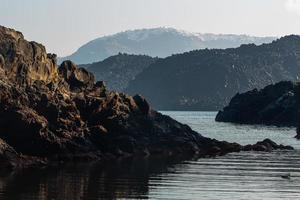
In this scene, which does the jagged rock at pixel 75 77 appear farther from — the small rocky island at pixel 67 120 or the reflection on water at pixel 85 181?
the reflection on water at pixel 85 181

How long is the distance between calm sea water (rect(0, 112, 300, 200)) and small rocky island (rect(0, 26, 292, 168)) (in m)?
4.35

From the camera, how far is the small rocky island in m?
76.3

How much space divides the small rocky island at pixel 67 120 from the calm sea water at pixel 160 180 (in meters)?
4.35

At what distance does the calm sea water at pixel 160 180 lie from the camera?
180 ft

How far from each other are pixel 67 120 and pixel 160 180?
21786mm

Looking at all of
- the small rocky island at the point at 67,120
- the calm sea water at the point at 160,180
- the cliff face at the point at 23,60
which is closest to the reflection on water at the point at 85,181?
the calm sea water at the point at 160,180

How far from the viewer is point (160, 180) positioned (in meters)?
64.5

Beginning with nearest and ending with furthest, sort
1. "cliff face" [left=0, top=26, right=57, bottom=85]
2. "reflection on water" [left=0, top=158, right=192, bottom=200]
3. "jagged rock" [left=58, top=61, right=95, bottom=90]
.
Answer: "reflection on water" [left=0, top=158, right=192, bottom=200] < "cliff face" [left=0, top=26, right=57, bottom=85] < "jagged rock" [left=58, top=61, right=95, bottom=90]

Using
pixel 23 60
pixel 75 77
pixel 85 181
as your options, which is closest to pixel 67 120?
pixel 23 60

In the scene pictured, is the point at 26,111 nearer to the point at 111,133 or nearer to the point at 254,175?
the point at 111,133

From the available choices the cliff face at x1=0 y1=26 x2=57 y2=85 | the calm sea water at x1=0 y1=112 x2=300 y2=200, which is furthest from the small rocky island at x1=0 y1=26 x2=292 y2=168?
the calm sea water at x1=0 y1=112 x2=300 y2=200

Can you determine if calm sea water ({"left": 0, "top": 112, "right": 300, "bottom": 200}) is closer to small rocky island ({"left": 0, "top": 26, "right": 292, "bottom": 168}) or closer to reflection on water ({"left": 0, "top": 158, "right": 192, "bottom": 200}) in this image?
reflection on water ({"left": 0, "top": 158, "right": 192, "bottom": 200})

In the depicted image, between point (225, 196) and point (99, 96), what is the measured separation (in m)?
43.9

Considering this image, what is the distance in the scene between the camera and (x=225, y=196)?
54.0m
